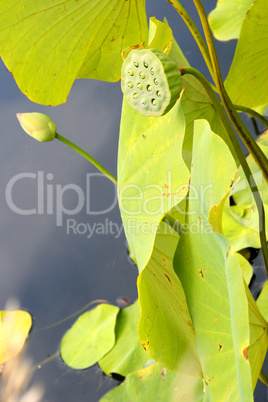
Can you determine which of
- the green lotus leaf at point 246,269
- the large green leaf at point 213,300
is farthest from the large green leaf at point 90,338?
the large green leaf at point 213,300

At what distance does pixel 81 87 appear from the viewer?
3.64 ft

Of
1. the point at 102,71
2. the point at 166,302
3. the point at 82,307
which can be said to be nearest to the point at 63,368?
the point at 82,307

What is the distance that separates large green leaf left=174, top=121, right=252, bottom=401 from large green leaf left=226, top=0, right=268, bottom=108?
0.25 m

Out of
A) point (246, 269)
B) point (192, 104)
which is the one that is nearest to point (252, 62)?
point (192, 104)

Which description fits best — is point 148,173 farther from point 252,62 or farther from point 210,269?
point 252,62

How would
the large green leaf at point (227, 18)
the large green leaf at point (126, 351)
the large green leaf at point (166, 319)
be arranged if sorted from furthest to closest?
the large green leaf at point (227, 18), the large green leaf at point (126, 351), the large green leaf at point (166, 319)

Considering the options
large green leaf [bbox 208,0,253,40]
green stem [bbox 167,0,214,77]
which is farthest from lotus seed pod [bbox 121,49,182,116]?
large green leaf [bbox 208,0,253,40]

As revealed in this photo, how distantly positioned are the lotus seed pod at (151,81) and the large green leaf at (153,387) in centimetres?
43

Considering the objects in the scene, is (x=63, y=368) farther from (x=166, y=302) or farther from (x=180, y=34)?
(x=180, y=34)

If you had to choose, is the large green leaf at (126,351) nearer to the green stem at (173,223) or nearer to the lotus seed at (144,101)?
the green stem at (173,223)

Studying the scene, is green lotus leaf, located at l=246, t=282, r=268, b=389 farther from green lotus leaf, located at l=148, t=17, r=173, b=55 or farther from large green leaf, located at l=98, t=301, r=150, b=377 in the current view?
large green leaf, located at l=98, t=301, r=150, b=377

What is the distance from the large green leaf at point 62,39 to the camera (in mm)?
508

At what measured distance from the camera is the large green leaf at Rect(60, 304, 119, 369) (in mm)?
760

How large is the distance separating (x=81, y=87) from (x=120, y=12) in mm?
595
